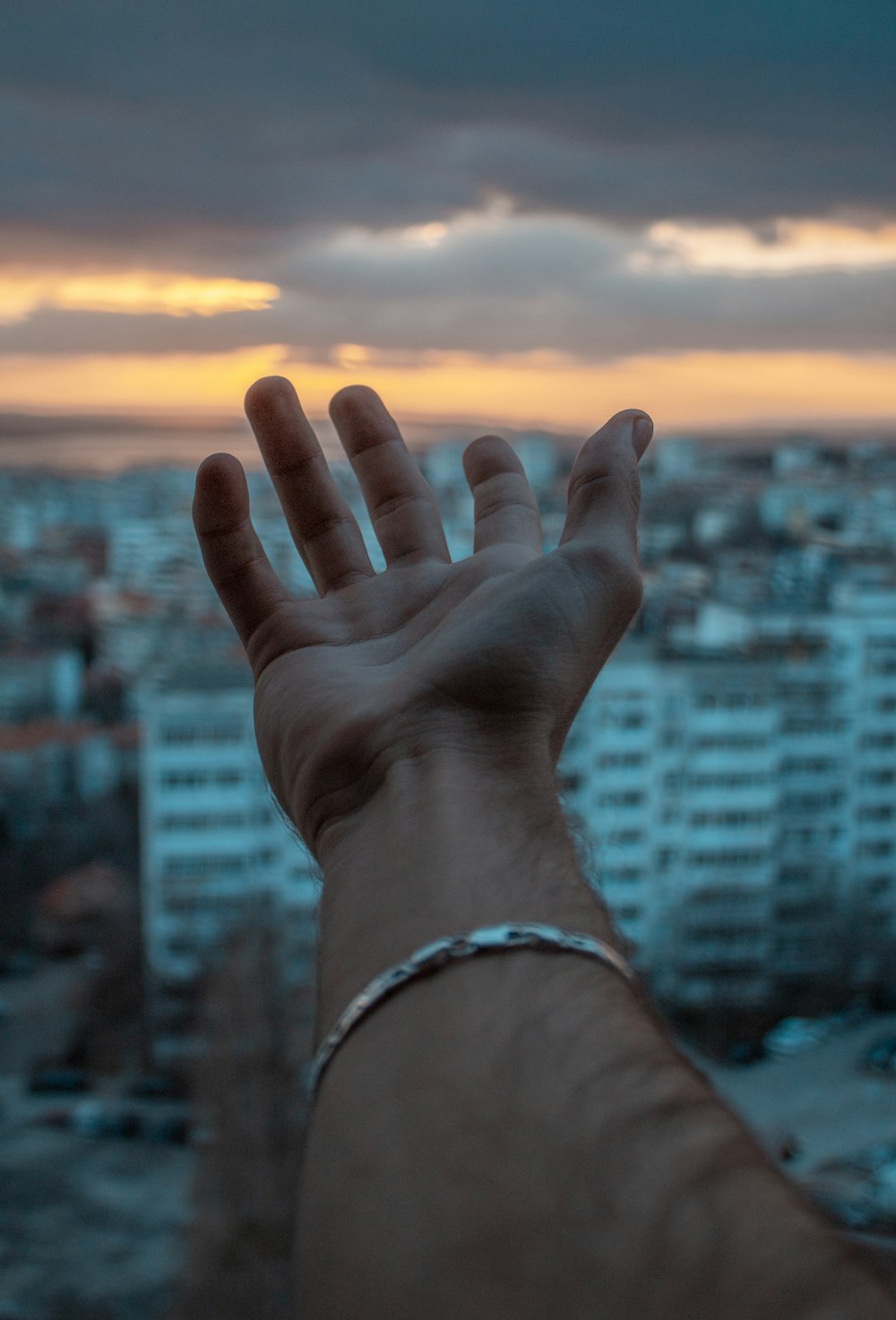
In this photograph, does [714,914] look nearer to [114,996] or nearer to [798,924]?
[798,924]

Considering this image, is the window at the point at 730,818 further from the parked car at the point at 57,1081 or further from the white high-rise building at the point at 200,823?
the parked car at the point at 57,1081

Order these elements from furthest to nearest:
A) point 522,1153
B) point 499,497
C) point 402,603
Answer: point 499,497 < point 402,603 < point 522,1153

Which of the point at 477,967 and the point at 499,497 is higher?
the point at 499,497

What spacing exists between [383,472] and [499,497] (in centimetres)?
9

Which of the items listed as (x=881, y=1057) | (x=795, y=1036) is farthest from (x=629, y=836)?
(x=881, y=1057)

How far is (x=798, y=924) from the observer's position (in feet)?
16.5

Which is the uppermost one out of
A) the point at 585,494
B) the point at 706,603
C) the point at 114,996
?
the point at 585,494

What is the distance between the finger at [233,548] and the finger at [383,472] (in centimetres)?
10

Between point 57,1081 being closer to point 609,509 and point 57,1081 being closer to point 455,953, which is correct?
point 609,509

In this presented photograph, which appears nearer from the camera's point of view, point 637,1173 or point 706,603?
point 637,1173

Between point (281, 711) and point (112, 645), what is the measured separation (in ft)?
21.4

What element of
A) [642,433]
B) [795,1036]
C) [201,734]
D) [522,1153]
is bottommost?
[795,1036]

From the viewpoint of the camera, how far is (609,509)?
71cm

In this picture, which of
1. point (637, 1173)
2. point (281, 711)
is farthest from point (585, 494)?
point (637, 1173)
